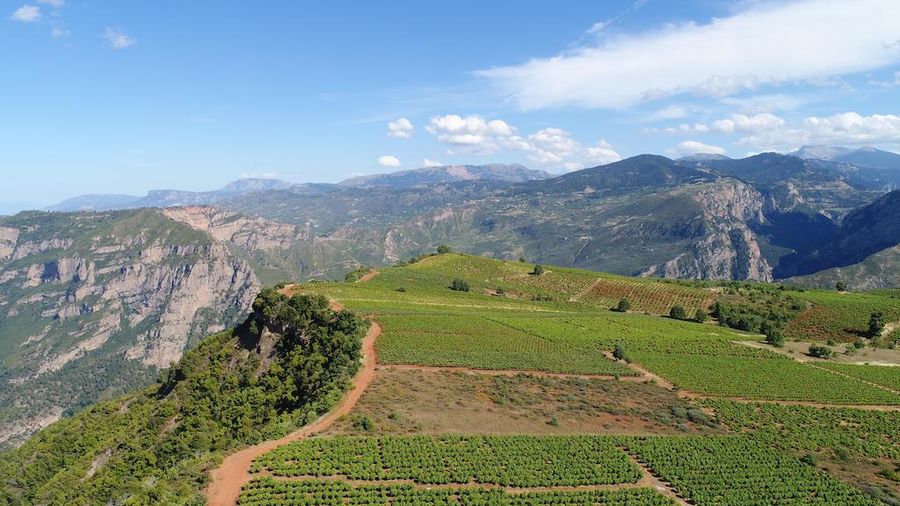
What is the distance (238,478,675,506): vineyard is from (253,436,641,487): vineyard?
6.44 feet

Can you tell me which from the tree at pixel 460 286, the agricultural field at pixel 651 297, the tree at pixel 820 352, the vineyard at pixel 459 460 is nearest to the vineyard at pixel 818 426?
the vineyard at pixel 459 460

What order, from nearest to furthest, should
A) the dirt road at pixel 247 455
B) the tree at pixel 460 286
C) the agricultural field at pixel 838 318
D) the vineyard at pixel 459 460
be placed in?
the dirt road at pixel 247 455 < the vineyard at pixel 459 460 < the agricultural field at pixel 838 318 < the tree at pixel 460 286

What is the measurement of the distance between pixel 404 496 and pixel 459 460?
891 cm

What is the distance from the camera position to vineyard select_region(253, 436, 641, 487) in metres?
54.2

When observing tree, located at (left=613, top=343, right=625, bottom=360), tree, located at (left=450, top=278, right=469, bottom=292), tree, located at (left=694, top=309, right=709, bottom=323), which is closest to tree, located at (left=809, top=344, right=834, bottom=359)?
tree, located at (left=694, top=309, right=709, bottom=323)

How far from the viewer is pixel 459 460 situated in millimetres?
57656

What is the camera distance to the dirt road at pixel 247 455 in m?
50.1

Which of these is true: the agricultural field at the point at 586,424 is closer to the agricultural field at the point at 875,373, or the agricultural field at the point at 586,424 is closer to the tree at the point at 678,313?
the agricultural field at the point at 875,373

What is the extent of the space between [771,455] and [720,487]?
13.1 meters

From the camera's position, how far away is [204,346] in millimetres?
116938

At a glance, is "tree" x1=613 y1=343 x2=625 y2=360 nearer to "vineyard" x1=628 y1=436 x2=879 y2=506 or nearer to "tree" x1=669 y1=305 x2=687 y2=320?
"vineyard" x1=628 y1=436 x2=879 y2=506

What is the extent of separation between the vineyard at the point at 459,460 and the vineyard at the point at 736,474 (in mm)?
4733

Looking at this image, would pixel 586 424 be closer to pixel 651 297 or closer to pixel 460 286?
pixel 460 286

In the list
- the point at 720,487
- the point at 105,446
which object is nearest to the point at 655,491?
the point at 720,487
